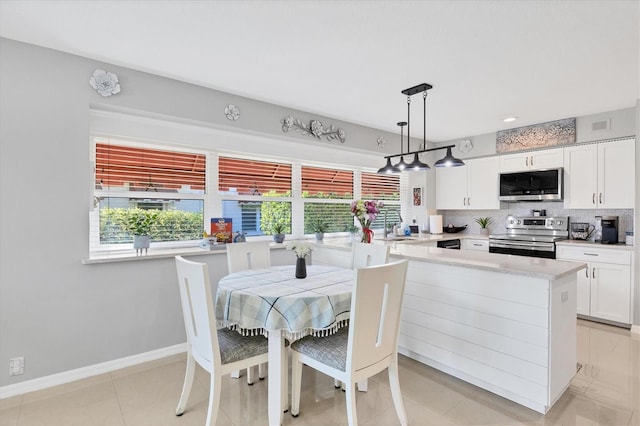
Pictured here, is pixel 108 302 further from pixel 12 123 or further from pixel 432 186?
pixel 432 186

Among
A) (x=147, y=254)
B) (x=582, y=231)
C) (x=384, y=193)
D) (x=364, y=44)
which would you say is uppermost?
(x=364, y=44)

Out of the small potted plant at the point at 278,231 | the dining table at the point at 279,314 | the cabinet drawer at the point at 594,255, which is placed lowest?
the dining table at the point at 279,314

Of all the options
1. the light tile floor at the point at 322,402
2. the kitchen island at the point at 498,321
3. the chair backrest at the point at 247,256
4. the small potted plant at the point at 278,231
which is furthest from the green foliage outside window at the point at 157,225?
the kitchen island at the point at 498,321

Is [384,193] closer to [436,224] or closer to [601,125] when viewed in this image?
[436,224]

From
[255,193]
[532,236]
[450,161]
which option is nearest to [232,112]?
[255,193]

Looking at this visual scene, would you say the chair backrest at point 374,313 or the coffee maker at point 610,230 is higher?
the coffee maker at point 610,230

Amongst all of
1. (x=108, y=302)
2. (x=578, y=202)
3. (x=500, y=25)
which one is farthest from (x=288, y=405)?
(x=578, y=202)

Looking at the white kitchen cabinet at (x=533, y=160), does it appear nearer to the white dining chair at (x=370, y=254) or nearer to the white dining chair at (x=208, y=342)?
the white dining chair at (x=370, y=254)

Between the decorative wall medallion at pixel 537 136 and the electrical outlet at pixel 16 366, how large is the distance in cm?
556

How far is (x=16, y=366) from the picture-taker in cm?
233

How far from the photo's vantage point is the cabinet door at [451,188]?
525 cm

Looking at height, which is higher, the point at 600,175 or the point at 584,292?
the point at 600,175

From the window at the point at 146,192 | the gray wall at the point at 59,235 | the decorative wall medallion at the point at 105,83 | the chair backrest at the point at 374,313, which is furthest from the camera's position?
the window at the point at 146,192

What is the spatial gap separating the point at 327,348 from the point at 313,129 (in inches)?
103
